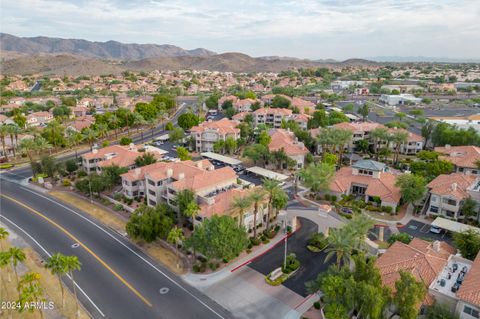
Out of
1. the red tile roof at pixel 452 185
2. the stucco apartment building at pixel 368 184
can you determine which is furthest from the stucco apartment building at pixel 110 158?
the red tile roof at pixel 452 185

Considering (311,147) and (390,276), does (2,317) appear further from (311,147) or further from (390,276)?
(311,147)

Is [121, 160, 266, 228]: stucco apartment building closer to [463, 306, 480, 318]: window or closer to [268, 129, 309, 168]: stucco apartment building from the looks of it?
[268, 129, 309, 168]: stucco apartment building

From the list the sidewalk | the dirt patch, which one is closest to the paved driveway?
the sidewalk

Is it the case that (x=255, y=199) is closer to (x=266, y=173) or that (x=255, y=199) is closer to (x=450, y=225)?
(x=266, y=173)

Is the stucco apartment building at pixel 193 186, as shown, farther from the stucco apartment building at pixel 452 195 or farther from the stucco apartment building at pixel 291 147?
the stucco apartment building at pixel 452 195

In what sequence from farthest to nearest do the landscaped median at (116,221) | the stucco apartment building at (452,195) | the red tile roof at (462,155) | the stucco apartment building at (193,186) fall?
the red tile roof at (462,155)
the stucco apartment building at (452,195)
the stucco apartment building at (193,186)
the landscaped median at (116,221)

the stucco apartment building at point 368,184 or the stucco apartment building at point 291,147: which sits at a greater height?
the stucco apartment building at point 291,147

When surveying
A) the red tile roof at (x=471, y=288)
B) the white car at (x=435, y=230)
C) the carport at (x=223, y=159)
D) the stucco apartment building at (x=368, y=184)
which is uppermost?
Answer: the red tile roof at (x=471, y=288)
